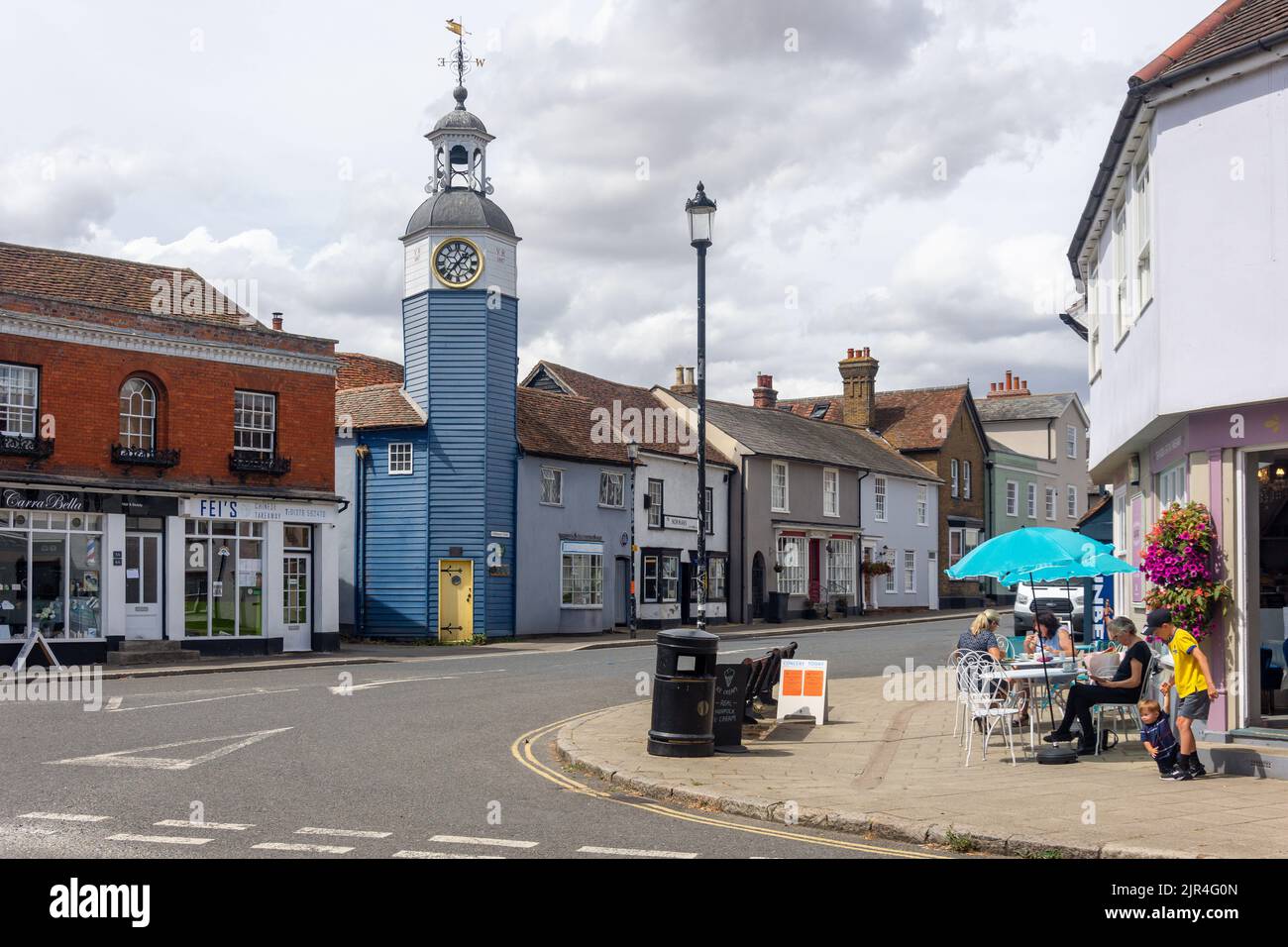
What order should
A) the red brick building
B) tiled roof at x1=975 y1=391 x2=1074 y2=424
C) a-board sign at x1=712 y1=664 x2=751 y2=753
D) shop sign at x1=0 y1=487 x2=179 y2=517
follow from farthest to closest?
tiled roof at x1=975 y1=391 x2=1074 y2=424 → the red brick building → shop sign at x1=0 y1=487 x2=179 y2=517 → a-board sign at x1=712 y1=664 x2=751 y2=753

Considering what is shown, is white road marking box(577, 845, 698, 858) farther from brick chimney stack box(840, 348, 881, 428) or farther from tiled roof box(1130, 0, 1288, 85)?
brick chimney stack box(840, 348, 881, 428)

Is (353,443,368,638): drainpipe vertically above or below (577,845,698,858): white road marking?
above

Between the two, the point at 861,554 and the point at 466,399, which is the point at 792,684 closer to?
the point at 466,399

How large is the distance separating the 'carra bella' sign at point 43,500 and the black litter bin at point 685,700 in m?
16.8

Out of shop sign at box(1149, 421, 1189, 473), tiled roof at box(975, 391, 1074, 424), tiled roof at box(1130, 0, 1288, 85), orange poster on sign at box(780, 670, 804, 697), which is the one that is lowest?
orange poster on sign at box(780, 670, 804, 697)

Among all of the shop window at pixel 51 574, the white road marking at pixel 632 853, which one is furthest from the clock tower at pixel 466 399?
the white road marking at pixel 632 853

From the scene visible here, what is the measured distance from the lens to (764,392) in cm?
5441

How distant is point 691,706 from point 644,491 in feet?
91.5

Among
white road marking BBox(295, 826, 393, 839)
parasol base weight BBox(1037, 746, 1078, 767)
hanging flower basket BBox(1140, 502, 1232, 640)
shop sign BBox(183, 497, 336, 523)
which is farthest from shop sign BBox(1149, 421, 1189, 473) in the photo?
shop sign BBox(183, 497, 336, 523)

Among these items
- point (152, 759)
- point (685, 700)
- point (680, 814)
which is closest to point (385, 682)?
point (152, 759)

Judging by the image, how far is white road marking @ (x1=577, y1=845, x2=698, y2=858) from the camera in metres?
8.11

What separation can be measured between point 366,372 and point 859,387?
24.9 metres

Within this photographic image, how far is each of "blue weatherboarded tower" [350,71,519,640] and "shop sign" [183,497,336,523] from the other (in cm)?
446
